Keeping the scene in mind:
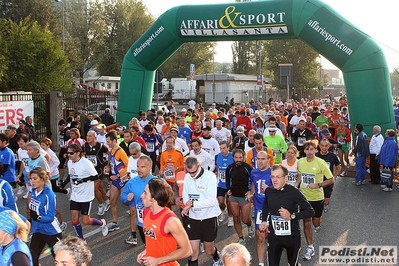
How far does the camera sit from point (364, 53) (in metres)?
12.4

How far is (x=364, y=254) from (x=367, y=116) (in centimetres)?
648

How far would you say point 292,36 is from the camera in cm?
1372

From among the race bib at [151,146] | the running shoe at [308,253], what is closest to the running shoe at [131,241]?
the running shoe at [308,253]

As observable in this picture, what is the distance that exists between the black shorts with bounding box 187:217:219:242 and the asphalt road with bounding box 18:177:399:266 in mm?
830

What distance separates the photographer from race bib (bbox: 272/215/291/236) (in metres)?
5.20

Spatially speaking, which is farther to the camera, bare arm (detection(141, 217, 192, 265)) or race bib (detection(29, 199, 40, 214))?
race bib (detection(29, 199, 40, 214))

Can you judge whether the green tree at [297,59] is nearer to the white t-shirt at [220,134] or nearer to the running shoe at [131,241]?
the white t-shirt at [220,134]

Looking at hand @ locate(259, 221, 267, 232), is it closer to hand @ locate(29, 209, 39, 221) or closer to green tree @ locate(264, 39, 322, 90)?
hand @ locate(29, 209, 39, 221)

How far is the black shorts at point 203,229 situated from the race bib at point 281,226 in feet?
3.27

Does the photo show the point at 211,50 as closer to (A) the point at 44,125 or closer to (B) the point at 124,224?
(A) the point at 44,125

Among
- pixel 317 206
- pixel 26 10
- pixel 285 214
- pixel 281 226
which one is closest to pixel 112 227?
pixel 317 206

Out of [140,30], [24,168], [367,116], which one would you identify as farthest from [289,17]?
[140,30]

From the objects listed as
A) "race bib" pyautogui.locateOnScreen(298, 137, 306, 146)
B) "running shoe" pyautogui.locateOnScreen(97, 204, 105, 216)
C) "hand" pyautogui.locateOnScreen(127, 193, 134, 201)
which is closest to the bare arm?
"hand" pyautogui.locateOnScreen(127, 193, 134, 201)

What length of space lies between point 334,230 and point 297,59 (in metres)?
49.5
